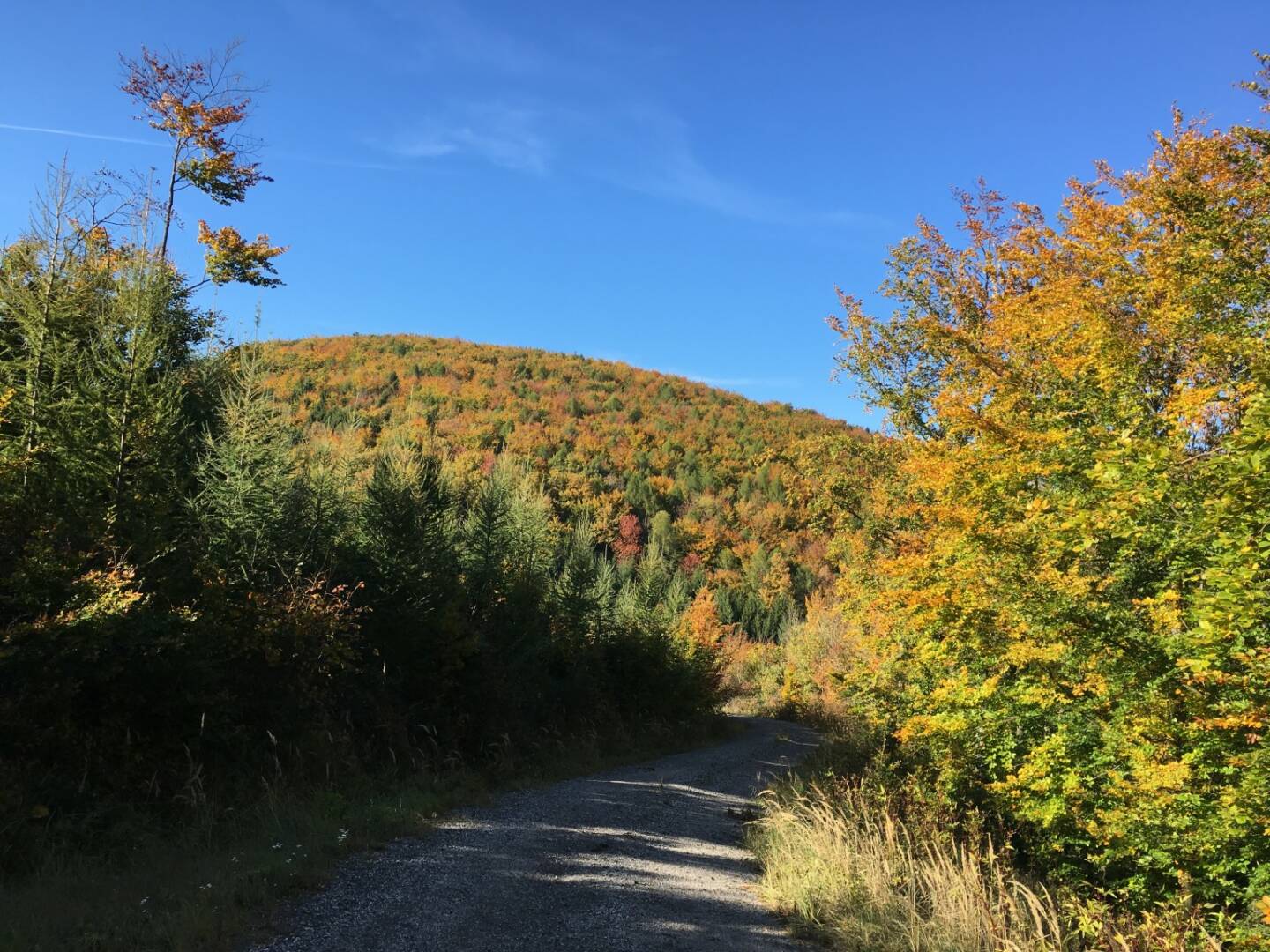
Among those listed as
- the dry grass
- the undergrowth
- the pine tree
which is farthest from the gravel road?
the pine tree

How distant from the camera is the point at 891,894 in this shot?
22.0ft

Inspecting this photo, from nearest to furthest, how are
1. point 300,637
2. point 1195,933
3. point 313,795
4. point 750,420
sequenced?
point 1195,933, point 313,795, point 300,637, point 750,420

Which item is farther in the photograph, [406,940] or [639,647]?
[639,647]

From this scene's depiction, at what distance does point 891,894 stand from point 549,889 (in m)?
3.28

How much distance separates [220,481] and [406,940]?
7811mm

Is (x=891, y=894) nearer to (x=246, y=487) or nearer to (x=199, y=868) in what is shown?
(x=199, y=868)

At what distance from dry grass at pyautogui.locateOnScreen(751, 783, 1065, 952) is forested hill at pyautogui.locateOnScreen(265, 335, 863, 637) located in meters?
22.2

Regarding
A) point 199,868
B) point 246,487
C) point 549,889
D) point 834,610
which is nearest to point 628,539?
point 834,610

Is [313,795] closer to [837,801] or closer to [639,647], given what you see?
Answer: [837,801]

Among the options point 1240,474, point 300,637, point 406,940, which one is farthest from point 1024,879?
point 300,637

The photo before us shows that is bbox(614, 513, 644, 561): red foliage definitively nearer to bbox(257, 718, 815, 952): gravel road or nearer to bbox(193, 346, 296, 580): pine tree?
bbox(193, 346, 296, 580): pine tree

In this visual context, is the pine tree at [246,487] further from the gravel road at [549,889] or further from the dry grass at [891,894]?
the dry grass at [891,894]

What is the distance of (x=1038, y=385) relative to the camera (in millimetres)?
10984

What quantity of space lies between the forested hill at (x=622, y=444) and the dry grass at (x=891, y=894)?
2219 cm
